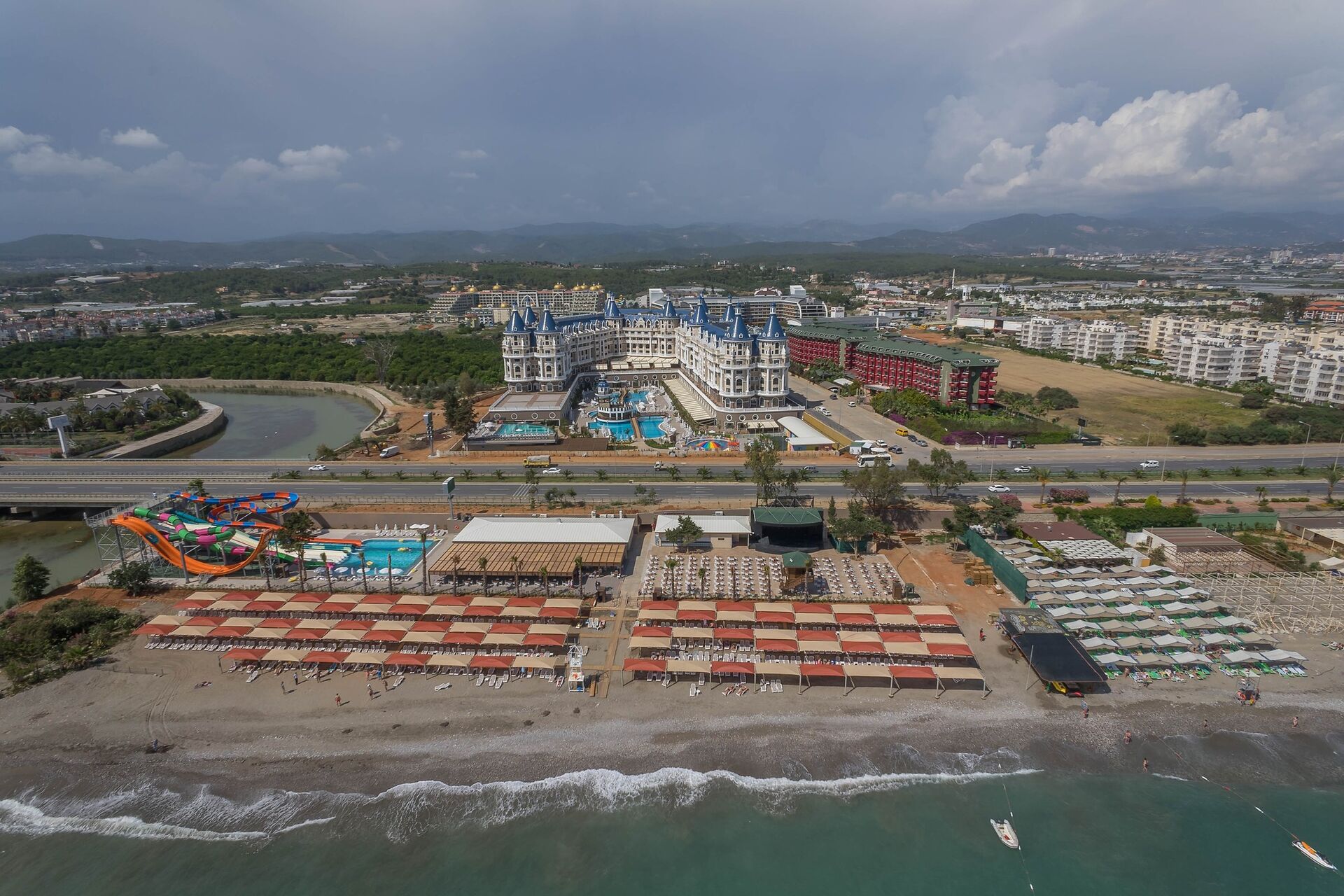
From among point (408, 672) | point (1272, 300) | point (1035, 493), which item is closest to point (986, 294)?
point (1272, 300)

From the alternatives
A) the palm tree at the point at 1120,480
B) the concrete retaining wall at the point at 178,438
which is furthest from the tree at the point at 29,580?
the palm tree at the point at 1120,480

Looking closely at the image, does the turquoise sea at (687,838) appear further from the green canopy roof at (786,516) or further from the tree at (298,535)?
the green canopy roof at (786,516)

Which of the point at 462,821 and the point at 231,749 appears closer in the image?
the point at 462,821

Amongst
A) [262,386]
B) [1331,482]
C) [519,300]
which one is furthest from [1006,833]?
[519,300]

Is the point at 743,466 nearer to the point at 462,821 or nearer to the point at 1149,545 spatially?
the point at 1149,545

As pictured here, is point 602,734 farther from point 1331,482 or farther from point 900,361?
point 900,361
